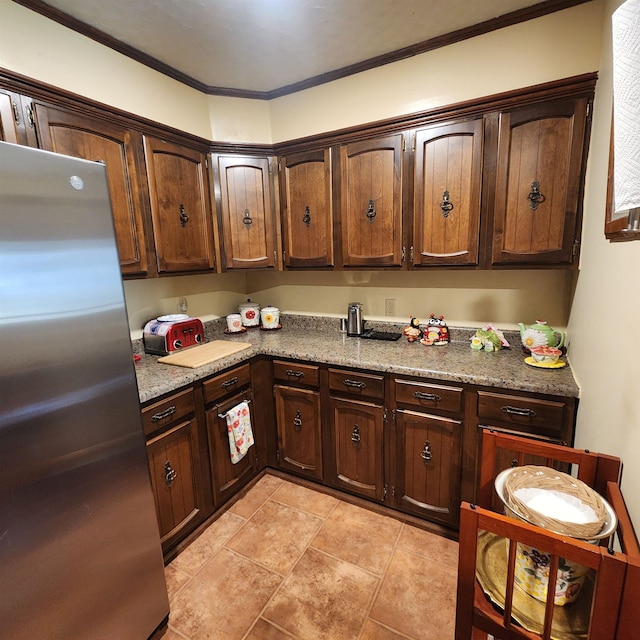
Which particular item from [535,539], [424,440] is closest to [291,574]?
[424,440]

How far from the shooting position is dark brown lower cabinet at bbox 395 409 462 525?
1710 millimetres

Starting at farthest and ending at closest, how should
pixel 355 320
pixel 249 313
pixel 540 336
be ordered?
pixel 249 313
pixel 355 320
pixel 540 336

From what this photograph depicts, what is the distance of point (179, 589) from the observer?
1550 millimetres

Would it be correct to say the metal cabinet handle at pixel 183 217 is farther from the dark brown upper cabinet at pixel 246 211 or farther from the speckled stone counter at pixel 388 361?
the speckled stone counter at pixel 388 361

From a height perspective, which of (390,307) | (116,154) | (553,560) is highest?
(116,154)

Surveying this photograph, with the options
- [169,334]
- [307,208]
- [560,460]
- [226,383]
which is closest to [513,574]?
[560,460]

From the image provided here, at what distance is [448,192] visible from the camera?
1798 mm

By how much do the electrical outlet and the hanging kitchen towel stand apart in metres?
1.78

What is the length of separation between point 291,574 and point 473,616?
1057mm

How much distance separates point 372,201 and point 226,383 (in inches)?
53.5

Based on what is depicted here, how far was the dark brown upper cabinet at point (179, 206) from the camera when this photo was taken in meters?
1.87

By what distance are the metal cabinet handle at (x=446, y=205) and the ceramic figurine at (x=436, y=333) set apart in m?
0.66

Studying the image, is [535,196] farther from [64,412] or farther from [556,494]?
[64,412]

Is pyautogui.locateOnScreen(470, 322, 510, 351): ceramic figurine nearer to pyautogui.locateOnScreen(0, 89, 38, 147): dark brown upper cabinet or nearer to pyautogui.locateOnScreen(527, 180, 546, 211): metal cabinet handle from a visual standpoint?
pyautogui.locateOnScreen(527, 180, 546, 211): metal cabinet handle
